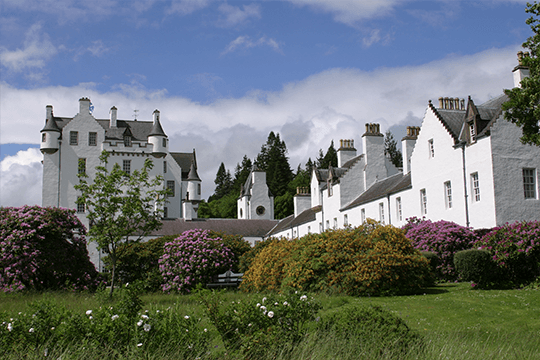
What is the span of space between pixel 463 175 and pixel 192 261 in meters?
14.9

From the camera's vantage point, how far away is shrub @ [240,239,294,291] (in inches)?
774

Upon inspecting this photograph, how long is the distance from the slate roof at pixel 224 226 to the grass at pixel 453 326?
3127cm

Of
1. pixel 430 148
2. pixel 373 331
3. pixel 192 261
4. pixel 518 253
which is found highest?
pixel 430 148

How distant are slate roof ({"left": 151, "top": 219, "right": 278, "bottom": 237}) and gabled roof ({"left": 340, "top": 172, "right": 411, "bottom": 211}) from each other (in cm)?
1679

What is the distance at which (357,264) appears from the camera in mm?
16922

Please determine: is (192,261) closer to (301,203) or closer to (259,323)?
(259,323)

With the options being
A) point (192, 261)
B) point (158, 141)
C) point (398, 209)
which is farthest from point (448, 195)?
point (158, 141)

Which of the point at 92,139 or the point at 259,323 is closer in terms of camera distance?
the point at 259,323

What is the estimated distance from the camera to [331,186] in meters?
41.6

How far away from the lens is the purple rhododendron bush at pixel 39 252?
1956 centimetres

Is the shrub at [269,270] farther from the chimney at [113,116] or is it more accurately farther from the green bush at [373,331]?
the chimney at [113,116]

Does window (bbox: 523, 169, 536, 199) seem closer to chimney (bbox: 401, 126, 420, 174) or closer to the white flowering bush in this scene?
chimney (bbox: 401, 126, 420, 174)

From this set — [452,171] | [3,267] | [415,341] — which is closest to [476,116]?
[452,171]

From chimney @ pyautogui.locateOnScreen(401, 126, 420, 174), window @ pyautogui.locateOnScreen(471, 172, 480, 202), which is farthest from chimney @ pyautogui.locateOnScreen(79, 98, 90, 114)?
window @ pyautogui.locateOnScreen(471, 172, 480, 202)
